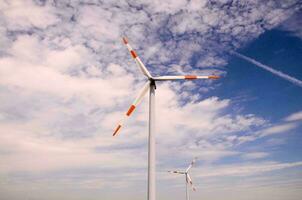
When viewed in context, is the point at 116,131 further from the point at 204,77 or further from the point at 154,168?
the point at 204,77

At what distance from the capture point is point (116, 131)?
100ft

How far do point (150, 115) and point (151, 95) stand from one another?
3.80 meters

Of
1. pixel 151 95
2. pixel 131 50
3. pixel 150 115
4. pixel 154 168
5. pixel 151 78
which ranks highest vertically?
pixel 131 50

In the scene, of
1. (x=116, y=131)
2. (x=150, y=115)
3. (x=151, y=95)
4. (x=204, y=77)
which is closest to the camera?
(x=116, y=131)

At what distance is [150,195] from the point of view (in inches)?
1204

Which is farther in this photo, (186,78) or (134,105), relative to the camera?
(186,78)

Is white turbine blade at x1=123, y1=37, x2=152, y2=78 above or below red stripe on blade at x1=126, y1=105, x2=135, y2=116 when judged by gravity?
above

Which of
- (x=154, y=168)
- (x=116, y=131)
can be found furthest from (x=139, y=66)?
(x=154, y=168)

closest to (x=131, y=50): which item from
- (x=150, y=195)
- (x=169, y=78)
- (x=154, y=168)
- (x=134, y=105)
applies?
(x=169, y=78)

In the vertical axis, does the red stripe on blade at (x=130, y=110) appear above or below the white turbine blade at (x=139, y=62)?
below

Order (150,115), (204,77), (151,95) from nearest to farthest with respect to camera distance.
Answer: (150,115), (151,95), (204,77)

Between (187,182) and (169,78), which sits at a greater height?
(169,78)

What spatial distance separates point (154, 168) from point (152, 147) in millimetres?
2402

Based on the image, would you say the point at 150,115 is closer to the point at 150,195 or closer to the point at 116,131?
the point at 116,131
